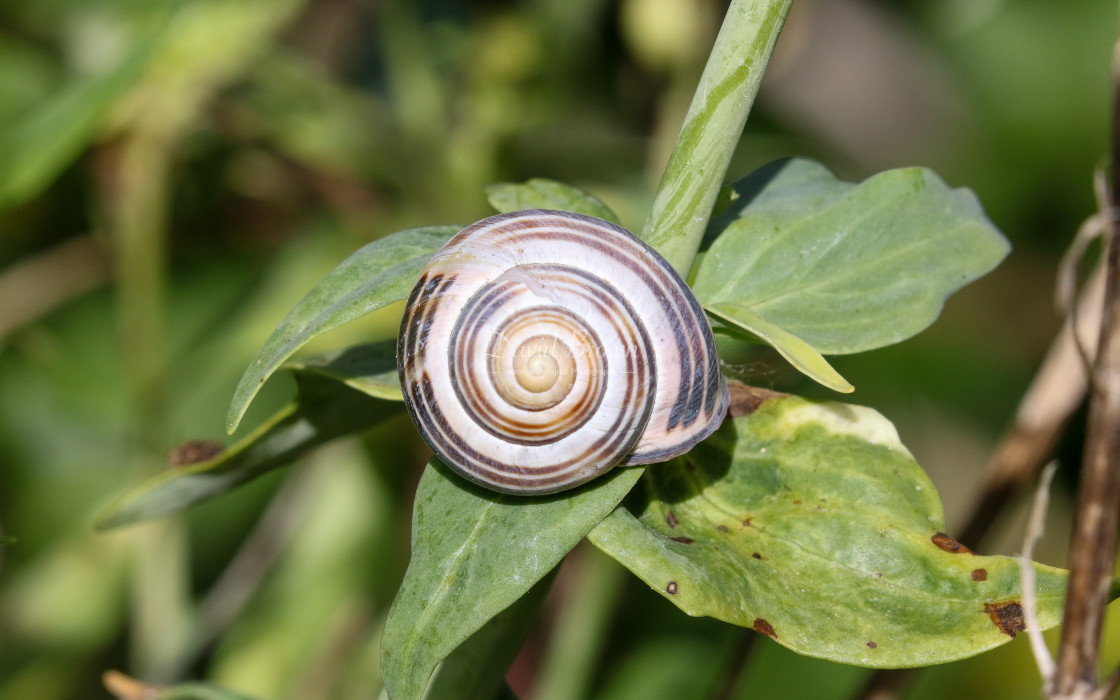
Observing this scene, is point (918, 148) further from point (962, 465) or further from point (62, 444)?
point (62, 444)

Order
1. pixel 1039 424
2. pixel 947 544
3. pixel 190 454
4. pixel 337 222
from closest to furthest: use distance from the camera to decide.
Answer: pixel 947 544 < pixel 190 454 < pixel 1039 424 < pixel 337 222

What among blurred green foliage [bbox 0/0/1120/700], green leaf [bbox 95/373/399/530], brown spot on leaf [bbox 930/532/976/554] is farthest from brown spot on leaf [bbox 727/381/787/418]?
blurred green foliage [bbox 0/0/1120/700]

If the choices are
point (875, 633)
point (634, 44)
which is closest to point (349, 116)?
point (634, 44)

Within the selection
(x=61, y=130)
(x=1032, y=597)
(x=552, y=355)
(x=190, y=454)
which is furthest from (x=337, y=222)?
(x=1032, y=597)

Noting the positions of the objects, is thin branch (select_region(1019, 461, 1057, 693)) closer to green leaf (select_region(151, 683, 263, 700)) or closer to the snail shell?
the snail shell

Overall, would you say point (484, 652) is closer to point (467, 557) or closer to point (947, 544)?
point (467, 557)

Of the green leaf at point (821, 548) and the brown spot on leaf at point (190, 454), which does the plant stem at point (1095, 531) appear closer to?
the green leaf at point (821, 548)

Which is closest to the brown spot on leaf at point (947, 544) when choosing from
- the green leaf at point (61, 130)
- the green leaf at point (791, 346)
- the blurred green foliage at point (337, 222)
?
the green leaf at point (791, 346)
